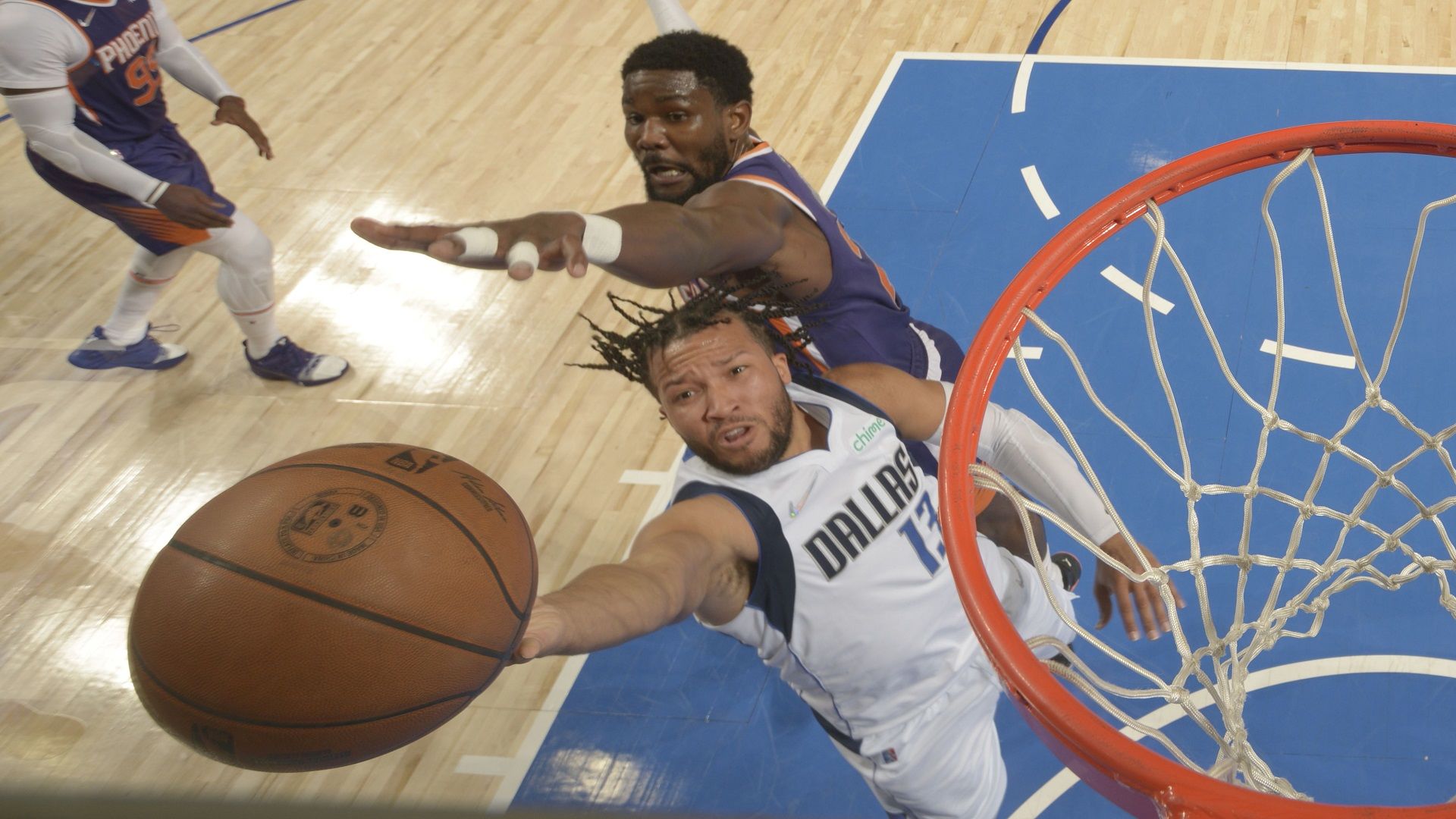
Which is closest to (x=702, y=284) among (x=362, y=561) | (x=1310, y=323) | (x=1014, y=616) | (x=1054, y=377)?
(x=1014, y=616)

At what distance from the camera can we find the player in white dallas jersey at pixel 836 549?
2.50m

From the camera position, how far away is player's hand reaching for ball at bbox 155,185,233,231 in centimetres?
401

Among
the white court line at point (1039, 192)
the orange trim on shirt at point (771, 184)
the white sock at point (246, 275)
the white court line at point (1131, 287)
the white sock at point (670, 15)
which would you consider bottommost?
the white sock at point (246, 275)

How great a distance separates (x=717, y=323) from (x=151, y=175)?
263 centimetres

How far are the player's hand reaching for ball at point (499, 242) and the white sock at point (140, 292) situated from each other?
3060 mm

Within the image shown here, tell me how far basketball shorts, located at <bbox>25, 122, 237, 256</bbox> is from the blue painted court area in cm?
224

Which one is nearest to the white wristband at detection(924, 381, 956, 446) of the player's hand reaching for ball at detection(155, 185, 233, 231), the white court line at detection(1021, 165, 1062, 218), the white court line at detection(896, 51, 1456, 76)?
the white court line at detection(1021, 165, 1062, 218)

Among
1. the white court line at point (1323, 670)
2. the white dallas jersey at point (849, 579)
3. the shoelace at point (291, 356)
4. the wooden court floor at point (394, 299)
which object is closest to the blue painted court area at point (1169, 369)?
the white court line at point (1323, 670)

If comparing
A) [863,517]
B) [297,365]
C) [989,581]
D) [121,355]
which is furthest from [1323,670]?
[121,355]

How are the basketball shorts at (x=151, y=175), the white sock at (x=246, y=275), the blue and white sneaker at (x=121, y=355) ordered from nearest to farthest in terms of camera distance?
the basketball shorts at (x=151, y=175) < the white sock at (x=246, y=275) < the blue and white sneaker at (x=121, y=355)

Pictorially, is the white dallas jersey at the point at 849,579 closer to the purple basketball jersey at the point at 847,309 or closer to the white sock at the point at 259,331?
the purple basketball jersey at the point at 847,309

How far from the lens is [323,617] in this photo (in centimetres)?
183

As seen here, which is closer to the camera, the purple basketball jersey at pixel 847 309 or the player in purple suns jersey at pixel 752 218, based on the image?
the player in purple suns jersey at pixel 752 218

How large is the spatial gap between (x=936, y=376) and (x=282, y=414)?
263cm
